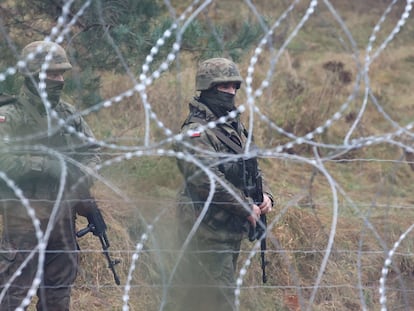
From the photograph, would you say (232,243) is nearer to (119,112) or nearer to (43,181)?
(43,181)

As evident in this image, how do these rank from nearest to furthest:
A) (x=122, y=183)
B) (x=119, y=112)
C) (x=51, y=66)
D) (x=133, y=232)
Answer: (x=51, y=66) → (x=133, y=232) → (x=122, y=183) → (x=119, y=112)

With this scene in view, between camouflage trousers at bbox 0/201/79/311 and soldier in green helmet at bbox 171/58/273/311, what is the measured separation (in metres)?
0.61

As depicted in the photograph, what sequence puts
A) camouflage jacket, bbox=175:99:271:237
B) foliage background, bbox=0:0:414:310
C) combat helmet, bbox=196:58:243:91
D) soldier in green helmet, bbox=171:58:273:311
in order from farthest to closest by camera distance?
foliage background, bbox=0:0:414:310 → combat helmet, bbox=196:58:243:91 → soldier in green helmet, bbox=171:58:273:311 → camouflage jacket, bbox=175:99:271:237

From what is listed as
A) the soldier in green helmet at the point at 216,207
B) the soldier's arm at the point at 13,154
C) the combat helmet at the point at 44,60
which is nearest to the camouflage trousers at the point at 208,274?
the soldier in green helmet at the point at 216,207

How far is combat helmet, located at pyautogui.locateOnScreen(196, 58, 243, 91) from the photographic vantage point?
4680mm

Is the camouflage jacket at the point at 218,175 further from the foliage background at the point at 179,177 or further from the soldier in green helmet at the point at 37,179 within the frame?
the soldier in green helmet at the point at 37,179

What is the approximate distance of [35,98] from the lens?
438 centimetres

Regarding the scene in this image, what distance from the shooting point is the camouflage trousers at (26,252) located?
173 inches

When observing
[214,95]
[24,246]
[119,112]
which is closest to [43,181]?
[24,246]

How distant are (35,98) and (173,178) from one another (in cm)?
309

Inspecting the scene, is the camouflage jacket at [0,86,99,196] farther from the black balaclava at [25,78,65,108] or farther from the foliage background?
the foliage background

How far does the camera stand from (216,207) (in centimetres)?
465

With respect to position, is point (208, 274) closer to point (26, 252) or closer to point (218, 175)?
point (218, 175)

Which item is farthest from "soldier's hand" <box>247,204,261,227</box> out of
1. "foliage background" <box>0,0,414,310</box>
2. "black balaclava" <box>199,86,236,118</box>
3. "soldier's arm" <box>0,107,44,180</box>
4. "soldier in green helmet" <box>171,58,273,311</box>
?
"soldier's arm" <box>0,107,44,180</box>
